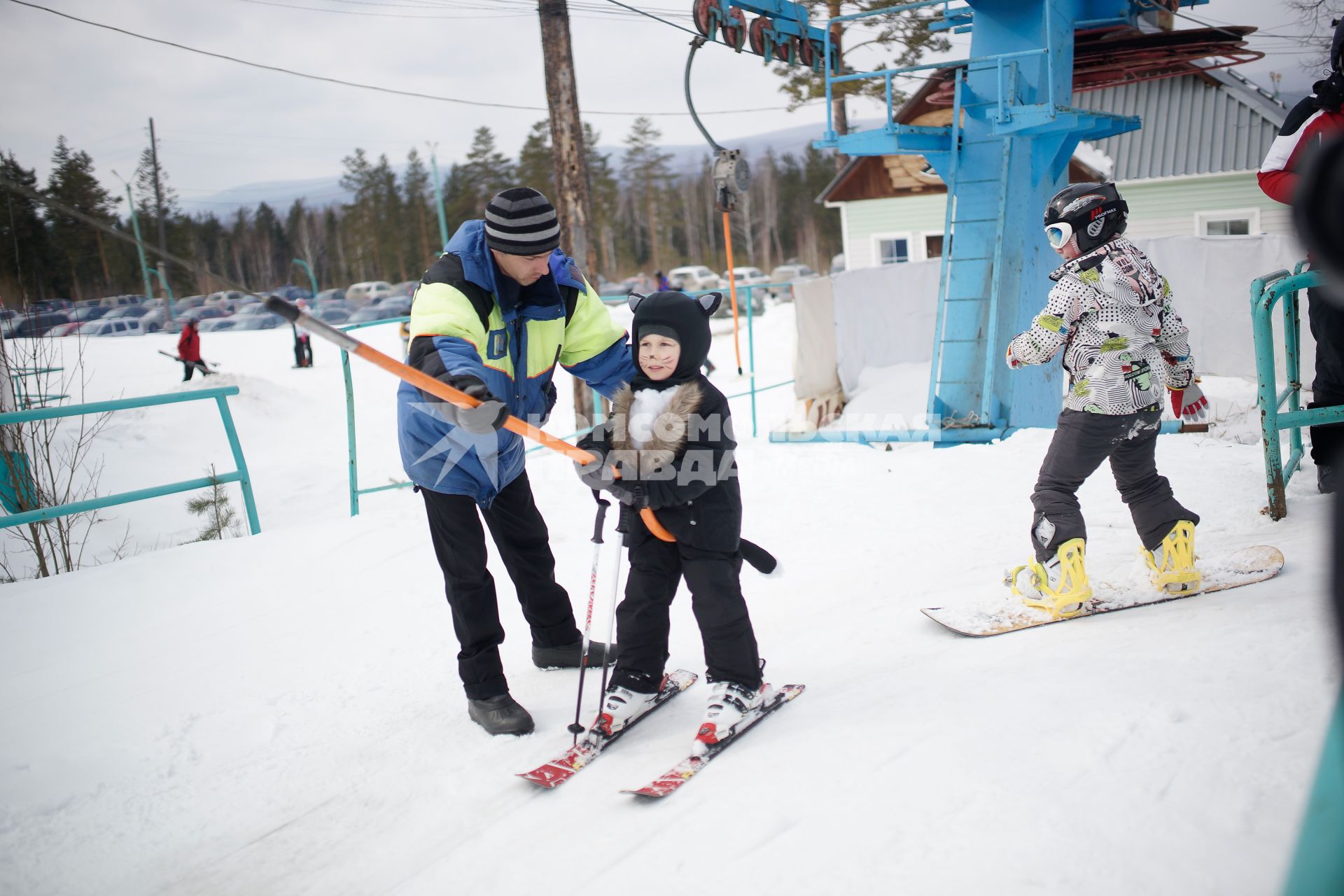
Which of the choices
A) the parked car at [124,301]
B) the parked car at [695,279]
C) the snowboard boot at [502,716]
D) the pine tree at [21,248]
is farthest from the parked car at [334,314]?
the snowboard boot at [502,716]

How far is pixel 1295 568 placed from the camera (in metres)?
3.68

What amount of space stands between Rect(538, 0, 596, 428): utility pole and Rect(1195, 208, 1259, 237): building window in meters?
14.1

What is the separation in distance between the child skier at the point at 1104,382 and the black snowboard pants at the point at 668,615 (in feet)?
4.59

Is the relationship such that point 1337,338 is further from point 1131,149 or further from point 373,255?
point 373,255

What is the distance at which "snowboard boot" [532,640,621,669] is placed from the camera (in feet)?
12.3

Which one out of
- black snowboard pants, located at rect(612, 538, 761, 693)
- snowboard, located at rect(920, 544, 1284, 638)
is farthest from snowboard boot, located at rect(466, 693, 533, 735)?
snowboard, located at rect(920, 544, 1284, 638)

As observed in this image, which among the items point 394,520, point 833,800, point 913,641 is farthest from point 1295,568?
point 394,520

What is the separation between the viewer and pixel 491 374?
10.3 feet

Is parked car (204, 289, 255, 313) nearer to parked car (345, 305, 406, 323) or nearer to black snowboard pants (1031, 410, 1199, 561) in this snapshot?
parked car (345, 305, 406, 323)

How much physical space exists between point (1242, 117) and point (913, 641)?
699 inches

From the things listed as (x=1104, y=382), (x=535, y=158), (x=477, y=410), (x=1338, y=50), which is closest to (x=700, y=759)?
(x=477, y=410)

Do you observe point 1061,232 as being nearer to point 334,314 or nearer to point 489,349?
point 489,349

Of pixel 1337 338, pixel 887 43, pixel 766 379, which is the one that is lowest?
pixel 766 379

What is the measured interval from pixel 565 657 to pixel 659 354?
150 cm
